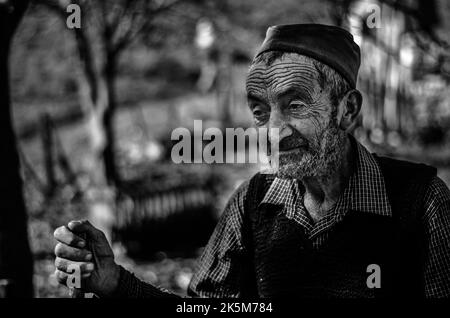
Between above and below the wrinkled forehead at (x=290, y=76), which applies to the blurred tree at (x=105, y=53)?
above

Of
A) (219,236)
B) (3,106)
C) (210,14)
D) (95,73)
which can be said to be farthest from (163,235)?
(219,236)

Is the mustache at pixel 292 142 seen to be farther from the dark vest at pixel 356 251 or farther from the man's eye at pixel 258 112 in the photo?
the dark vest at pixel 356 251

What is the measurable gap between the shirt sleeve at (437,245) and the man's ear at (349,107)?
1.25 feet

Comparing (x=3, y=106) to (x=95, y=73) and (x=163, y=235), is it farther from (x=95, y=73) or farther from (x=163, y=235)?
(x=163, y=235)

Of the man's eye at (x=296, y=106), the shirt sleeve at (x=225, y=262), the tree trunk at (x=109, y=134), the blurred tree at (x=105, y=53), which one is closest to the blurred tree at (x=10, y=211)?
the shirt sleeve at (x=225, y=262)

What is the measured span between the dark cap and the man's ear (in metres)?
0.03

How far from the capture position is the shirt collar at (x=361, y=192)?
212 cm

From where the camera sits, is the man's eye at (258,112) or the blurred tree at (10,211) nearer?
the man's eye at (258,112)

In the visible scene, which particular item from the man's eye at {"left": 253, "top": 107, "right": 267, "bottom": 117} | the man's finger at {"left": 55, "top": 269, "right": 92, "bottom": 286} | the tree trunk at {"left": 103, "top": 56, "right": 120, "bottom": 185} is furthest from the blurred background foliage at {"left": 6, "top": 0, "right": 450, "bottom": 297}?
the man's finger at {"left": 55, "top": 269, "right": 92, "bottom": 286}

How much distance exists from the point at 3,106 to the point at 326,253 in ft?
6.73

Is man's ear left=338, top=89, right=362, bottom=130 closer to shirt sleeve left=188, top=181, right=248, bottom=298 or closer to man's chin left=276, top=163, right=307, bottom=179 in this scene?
man's chin left=276, top=163, right=307, bottom=179

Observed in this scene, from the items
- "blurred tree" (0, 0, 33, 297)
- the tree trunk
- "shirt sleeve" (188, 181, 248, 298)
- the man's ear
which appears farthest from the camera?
the tree trunk

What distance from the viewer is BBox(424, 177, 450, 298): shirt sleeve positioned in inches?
76.5

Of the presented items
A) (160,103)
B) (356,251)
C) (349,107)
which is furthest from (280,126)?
(160,103)
